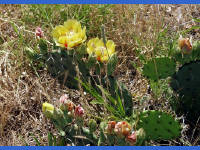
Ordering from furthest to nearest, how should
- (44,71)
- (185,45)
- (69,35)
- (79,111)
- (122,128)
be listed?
(44,71), (69,35), (185,45), (79,111), (122,128)

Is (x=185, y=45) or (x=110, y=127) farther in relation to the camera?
(x=185, y=45)

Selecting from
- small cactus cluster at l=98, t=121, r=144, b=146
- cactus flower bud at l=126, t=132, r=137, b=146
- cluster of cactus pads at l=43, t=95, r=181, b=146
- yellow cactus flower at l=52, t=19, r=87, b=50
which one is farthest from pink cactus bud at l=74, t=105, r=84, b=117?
yellow cactus flower at l=52, t=19, r=87, b=50

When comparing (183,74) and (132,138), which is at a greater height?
Result: (183,74)

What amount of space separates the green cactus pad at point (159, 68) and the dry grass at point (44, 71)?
172mm

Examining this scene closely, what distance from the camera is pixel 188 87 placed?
5.66 ft

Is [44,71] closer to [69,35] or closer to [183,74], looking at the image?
[69,35]

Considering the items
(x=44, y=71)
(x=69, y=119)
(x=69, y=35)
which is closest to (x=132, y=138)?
(x=69, y=119)

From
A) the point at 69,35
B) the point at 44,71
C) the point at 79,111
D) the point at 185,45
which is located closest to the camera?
the point at 79,111

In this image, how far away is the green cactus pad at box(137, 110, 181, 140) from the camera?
1.56 metres

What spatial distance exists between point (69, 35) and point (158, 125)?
60cm

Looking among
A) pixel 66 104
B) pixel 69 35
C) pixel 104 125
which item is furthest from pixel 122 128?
pixel 69 35

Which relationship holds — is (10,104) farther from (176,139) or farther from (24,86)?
(176,139)

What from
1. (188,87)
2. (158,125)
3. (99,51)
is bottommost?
(158,125)

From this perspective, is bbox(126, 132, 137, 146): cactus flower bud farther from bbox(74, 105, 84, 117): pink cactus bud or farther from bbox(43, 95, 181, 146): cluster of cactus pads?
bbox(74, 105, 84, 117): pink cactus bud
